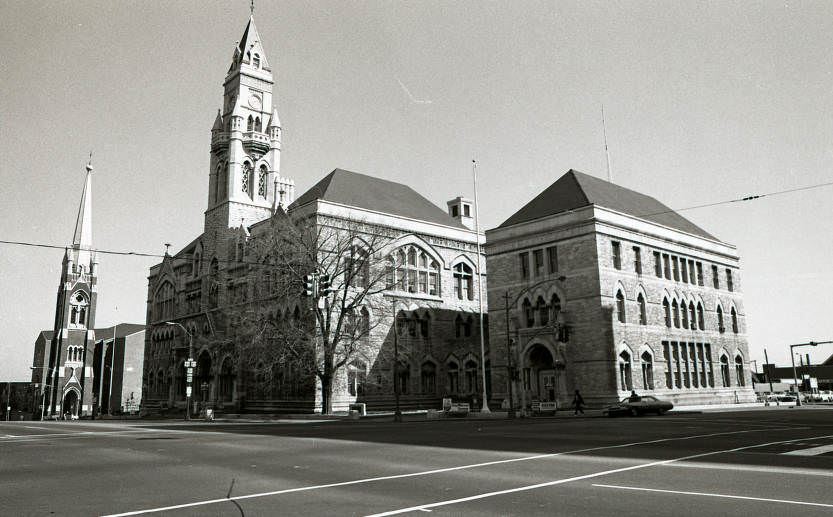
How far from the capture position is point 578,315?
43.8 meters

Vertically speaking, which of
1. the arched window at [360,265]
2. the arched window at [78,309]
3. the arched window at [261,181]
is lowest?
the arched window at [360,265]

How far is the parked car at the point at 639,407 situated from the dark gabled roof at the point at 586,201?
13.8 m

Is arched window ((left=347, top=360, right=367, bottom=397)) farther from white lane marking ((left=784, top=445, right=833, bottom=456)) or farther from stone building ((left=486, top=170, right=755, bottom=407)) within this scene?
white lane marking ((left=784, top=445, right=833, bottom=456))

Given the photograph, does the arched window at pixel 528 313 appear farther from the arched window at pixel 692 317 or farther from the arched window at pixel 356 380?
the arched window at pixel 692 317

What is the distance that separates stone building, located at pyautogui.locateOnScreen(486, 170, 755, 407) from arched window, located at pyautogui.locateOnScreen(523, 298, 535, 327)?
7cm

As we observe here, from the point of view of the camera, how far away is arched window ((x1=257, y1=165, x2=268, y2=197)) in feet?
200

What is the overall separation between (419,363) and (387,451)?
125ft

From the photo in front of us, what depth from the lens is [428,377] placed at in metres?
54.4

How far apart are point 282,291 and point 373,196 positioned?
15923 millimetres

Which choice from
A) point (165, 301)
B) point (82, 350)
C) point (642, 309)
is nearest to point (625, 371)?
point (642, 309)

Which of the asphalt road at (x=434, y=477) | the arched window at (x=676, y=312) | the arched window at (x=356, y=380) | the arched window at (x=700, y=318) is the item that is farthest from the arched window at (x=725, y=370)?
the asphalt road at (x=434, y=477)

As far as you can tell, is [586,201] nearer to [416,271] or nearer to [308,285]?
[416,271]

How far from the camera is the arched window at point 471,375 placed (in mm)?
55300

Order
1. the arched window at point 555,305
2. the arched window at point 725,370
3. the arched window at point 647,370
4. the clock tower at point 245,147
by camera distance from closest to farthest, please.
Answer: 1. the arched window at point 647,370
2. the arched window at point 555,305
3. the arched window at point 725,370
4. the clock tower at point 245,147
